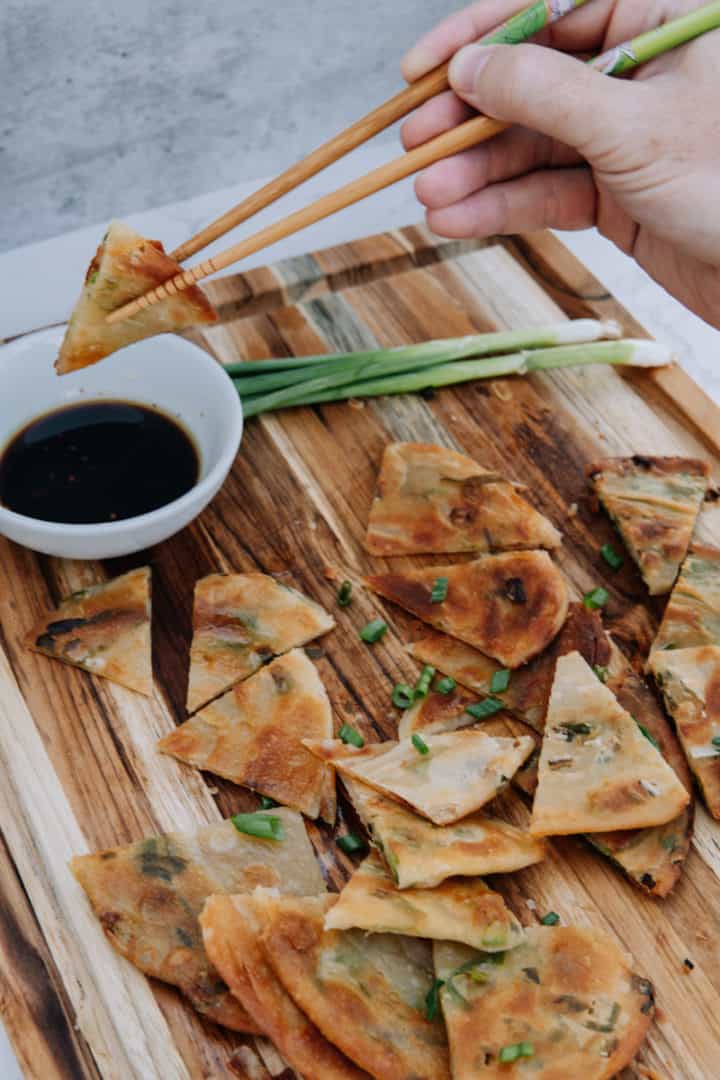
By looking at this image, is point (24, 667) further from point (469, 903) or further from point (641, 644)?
point (641, 644)

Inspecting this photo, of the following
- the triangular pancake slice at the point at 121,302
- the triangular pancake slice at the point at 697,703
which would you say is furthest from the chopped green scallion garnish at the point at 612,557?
the triangular pancake slice at the point at 121,302

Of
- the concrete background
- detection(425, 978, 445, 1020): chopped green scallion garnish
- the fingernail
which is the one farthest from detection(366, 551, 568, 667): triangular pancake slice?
the concrete background

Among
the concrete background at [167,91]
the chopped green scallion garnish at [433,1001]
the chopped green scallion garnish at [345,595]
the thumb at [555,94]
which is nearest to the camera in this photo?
the chopped green scallion garnish at [433,1001]

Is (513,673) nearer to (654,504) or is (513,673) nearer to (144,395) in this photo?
(654,504)

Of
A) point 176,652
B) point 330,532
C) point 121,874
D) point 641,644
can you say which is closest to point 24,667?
point 176,652

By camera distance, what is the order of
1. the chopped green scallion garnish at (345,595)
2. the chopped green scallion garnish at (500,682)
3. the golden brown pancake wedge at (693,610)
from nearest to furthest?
the chopped green scallion garnish at (500,682)
the golden brown pancake wedge at (693,610)
the chopped green scallion garnish at (345,595)

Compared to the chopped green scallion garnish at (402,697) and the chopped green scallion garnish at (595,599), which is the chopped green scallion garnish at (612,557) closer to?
the chopped green scallion garnish at (595,599)

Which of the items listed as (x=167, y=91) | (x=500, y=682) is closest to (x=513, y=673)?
(x=500, y=682)
